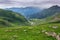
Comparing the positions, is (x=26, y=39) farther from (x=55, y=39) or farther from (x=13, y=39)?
(x=55, y=39)

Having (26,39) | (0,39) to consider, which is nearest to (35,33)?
(26,39)

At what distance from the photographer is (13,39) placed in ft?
124

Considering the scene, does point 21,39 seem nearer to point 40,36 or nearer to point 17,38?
point 17,38

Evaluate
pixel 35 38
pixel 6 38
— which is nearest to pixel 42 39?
pixel 35 38

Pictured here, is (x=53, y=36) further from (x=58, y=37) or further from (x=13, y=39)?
(x=13, y=39)

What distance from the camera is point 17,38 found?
130 ft

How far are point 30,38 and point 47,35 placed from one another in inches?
193

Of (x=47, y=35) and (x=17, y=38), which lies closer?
(x=17, y=38)

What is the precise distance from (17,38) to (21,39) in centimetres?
109

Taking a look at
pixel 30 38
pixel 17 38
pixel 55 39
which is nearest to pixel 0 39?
pixel 17 38

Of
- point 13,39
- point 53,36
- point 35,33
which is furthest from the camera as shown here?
point 35,33

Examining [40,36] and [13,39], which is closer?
[13,39]

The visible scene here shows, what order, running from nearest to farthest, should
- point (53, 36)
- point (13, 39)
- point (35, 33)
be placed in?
1. point (13, 39)
2. point (53, 36)
3. point (35, 33)

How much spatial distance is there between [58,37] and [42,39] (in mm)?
3988
